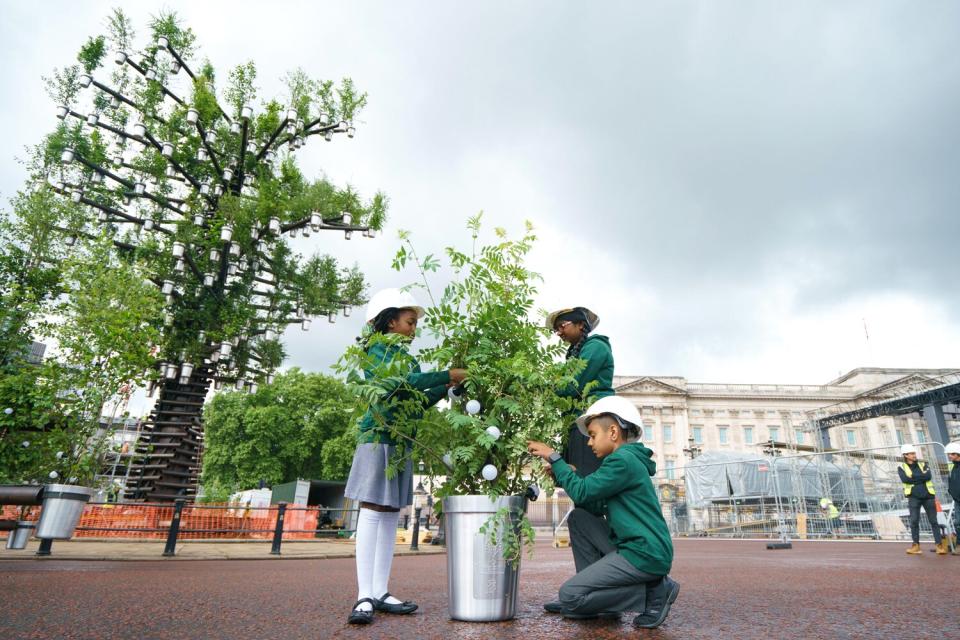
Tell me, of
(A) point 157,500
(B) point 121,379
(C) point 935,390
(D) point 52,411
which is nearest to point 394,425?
(B) point 121,379

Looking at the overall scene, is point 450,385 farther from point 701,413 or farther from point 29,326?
point 701,413

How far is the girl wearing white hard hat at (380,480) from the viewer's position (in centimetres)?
284

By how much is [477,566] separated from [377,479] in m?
0.71

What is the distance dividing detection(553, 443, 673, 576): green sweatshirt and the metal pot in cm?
741

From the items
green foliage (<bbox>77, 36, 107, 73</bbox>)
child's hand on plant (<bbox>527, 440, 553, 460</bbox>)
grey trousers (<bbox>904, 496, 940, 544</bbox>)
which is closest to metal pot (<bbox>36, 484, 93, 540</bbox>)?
child's hand on plant (<bbox>527, 440, 553, 460</bbox>)

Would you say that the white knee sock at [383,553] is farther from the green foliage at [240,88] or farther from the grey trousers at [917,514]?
the green foliage at [240,88]

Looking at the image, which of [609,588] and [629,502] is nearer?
[609,588]

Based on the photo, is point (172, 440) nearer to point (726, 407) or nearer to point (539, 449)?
point (539, 449)

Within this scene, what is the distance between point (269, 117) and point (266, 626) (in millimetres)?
16234

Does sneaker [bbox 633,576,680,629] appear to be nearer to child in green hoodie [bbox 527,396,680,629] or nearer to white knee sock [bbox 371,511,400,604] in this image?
child in green hoodie [bbox 527,396,680,629]

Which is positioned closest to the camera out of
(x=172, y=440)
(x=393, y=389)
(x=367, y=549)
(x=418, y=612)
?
(x=393, y=389)

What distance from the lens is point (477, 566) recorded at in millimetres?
2605

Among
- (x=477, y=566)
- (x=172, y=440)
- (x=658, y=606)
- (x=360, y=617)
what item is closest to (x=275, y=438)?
(x=172, y=440)

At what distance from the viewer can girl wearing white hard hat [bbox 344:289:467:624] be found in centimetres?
284
